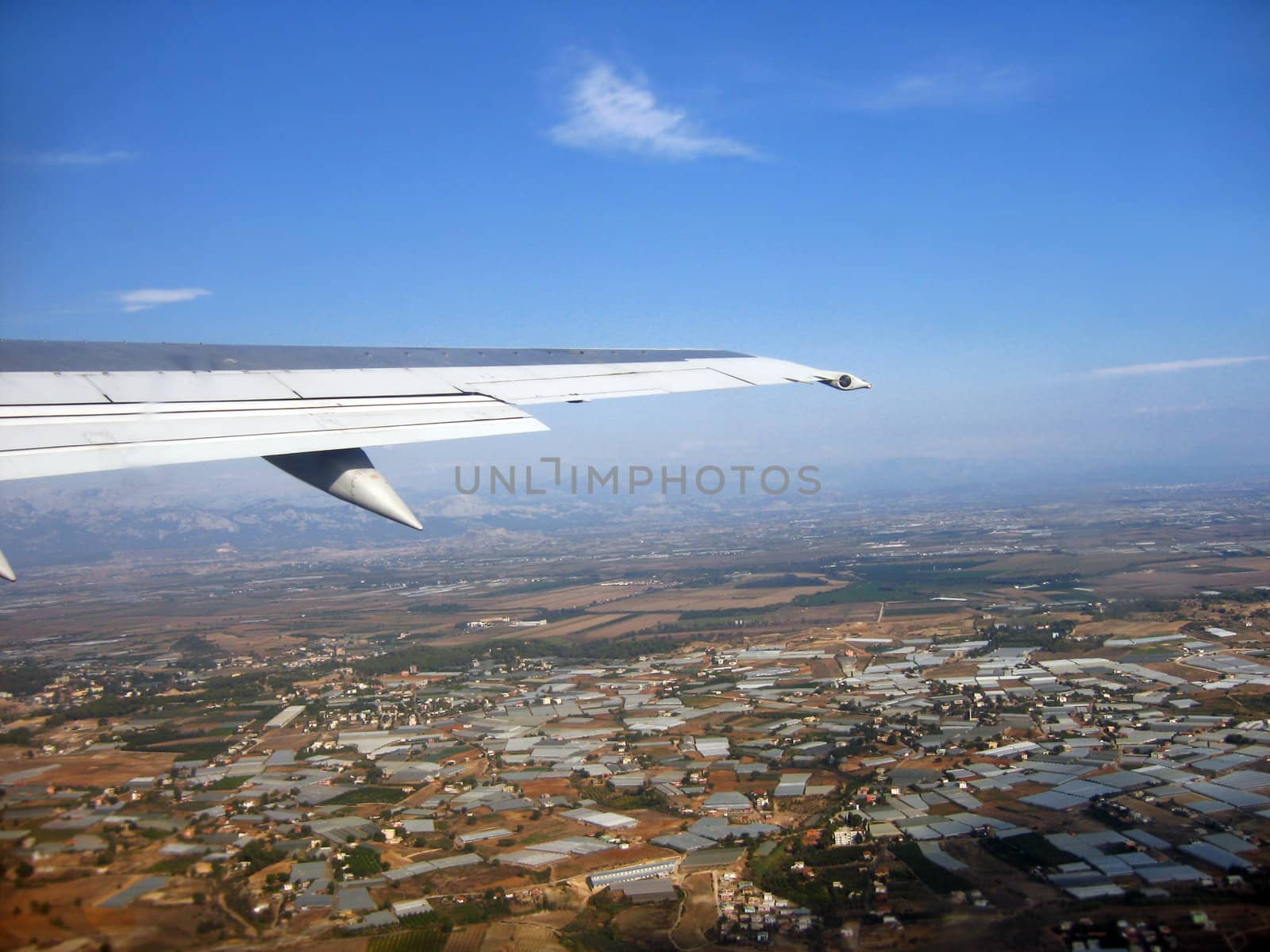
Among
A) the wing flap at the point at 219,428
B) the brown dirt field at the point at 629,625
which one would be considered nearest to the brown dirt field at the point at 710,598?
the brown dirt field at the point at 629,625

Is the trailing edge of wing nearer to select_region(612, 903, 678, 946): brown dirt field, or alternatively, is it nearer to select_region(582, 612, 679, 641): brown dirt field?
select_region(612, 903, 678, 946): brown dirt field

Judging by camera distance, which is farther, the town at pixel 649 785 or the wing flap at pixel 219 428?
the town at pixel 649 785

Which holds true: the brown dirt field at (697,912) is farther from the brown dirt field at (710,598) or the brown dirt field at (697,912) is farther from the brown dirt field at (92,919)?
the brown dirt field at (710,598)

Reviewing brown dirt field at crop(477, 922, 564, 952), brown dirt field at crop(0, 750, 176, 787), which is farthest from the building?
brown dirt field at crop(0, 750, 176, 787)

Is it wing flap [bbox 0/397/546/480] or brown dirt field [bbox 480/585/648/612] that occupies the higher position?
wing flap [bbox 0/397/546/480]

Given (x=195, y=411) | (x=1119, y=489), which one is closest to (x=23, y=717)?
(x=195, y=411)

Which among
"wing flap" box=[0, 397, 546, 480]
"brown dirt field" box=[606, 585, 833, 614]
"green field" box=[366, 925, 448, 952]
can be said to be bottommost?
"brown dirt field" box=[606, 585, 833, 614]

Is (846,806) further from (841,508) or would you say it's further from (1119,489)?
(1119,489)

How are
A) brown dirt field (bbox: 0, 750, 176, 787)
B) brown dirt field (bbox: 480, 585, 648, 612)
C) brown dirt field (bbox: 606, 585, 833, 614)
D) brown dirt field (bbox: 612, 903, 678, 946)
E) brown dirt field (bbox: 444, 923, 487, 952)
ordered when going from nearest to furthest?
brown dirt field (bbox: 444, 923, 487, 952) → brown dirt field (bbox: 612, 903, 678, 946) → brown dirt field (bbox: 0, 750, 176, 787) → brown dirt field (bbox: 606, 585, 833, 614) → brown dirt field (bbox: 480, 585, 648, 612)
